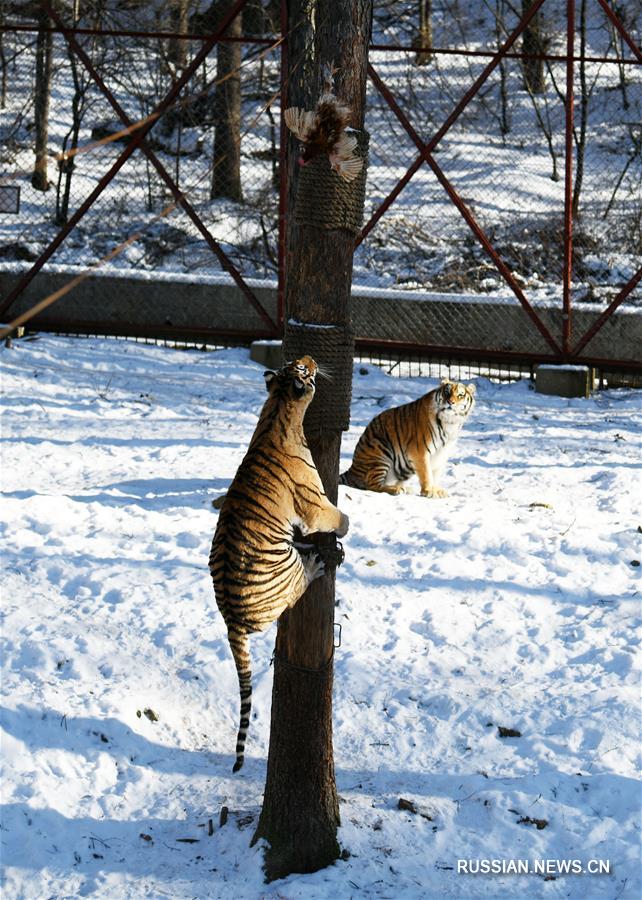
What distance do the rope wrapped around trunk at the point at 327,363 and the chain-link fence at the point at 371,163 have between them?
6.59 meters

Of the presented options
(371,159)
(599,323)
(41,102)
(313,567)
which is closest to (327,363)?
(313,567)

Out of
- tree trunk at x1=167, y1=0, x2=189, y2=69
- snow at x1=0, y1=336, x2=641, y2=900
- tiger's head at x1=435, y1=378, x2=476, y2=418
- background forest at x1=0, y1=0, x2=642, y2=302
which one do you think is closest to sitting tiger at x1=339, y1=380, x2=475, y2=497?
tiger's head at x1=435, y1=378, x2=476, y2=418

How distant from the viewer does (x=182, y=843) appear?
163 inches

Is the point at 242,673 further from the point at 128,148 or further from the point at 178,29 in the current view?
Answer: the point at 178,29

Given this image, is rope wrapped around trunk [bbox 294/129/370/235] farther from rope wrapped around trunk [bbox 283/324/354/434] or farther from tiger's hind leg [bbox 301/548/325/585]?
tiger's hind leg [bbox 301/548/325/585]

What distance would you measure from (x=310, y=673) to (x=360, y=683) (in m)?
1.10

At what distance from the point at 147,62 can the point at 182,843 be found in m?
11.9

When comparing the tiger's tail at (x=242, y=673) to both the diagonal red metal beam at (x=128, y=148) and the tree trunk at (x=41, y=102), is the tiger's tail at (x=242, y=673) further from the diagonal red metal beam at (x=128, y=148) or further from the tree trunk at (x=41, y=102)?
the tree trunk at (x=41, y=102)

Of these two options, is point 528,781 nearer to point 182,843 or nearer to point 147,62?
point 182,843

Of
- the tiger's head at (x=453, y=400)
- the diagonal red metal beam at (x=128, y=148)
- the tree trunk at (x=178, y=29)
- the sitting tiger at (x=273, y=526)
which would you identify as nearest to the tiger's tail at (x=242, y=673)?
the sitting tiger at (x=273, y=526)

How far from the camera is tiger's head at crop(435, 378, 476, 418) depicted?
22.7 ft

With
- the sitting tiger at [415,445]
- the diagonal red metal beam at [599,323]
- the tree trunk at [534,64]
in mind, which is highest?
the tree trunk at [534,64]

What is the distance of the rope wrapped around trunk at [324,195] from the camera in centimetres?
373

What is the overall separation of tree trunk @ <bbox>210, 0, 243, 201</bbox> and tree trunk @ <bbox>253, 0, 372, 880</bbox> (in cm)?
954
